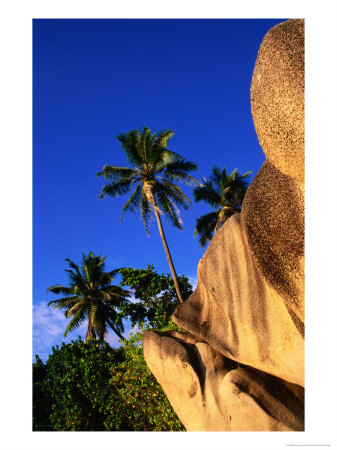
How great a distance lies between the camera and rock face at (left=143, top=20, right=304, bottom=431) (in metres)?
3.02

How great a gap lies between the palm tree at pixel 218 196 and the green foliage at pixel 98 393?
7454 millimetres

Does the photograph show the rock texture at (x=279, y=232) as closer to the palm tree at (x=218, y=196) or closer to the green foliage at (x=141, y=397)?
the green foliage at (x=141, y=397)

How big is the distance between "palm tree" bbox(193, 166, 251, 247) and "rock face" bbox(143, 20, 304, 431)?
14.4m

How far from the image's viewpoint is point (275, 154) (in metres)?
3.16

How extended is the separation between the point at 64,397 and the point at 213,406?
865 centimetres

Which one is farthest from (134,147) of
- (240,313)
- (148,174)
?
(240,313)

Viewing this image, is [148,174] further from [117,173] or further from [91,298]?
[91,298]

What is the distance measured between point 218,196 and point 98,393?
35.6 feet

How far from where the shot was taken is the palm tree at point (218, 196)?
18.9 meters

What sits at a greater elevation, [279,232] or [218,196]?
[218,196]

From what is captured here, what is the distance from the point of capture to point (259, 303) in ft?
13.1

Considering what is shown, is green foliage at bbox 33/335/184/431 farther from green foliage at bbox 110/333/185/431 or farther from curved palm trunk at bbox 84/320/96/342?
curved palm trunk at bbox 84/320/96/342

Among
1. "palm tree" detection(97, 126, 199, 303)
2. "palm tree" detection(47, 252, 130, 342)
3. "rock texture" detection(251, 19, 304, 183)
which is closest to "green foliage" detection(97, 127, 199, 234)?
"palm tree" detection(97, 126, 199, 303)
